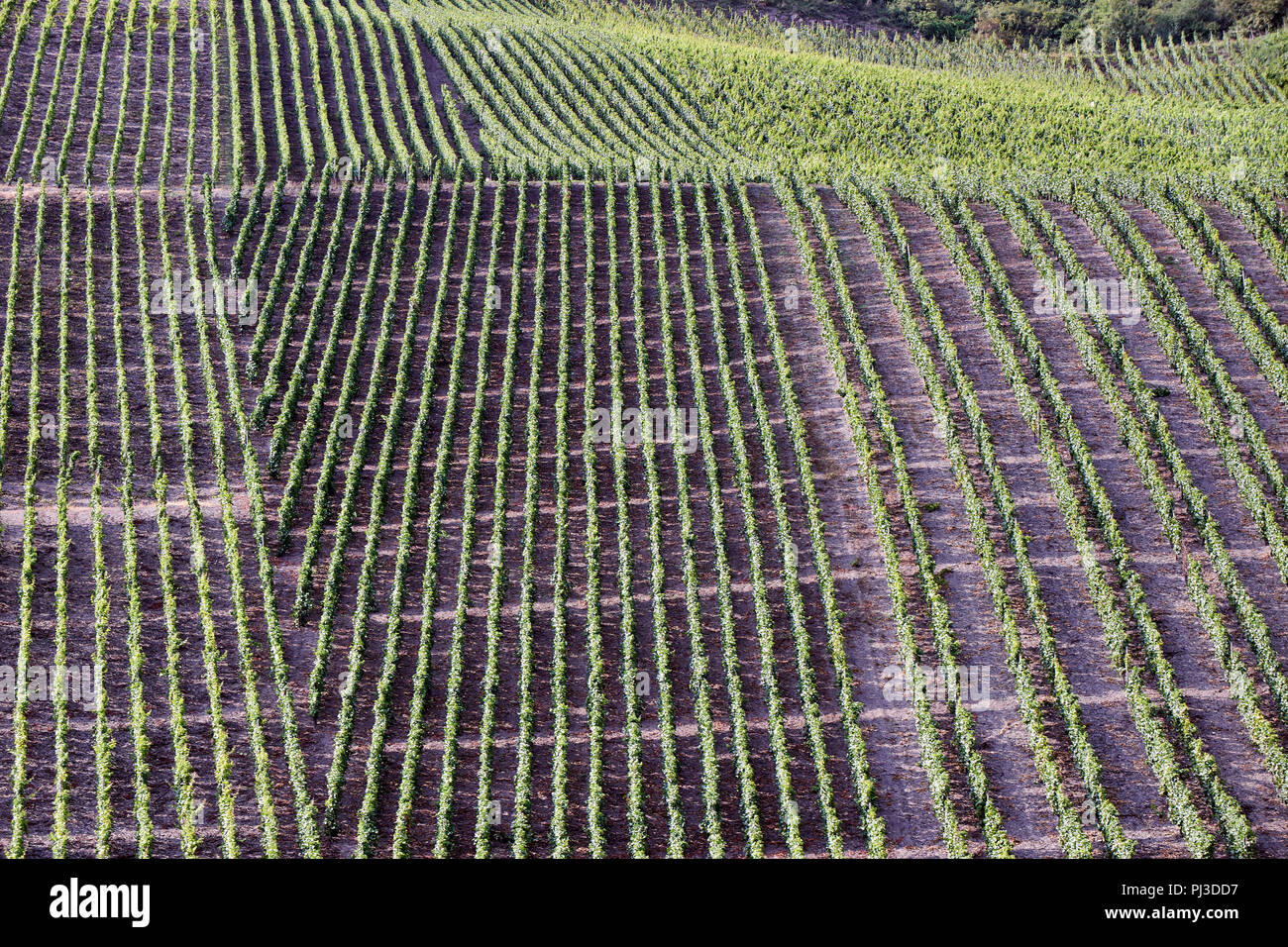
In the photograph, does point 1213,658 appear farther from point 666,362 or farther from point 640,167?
point 640,167

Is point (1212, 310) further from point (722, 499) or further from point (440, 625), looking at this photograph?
point (440, 625)

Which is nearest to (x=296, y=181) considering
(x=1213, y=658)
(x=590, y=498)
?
(x=590, y=498)

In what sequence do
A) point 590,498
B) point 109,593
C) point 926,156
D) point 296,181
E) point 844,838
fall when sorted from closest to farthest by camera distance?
point 844,838, point 109,593, point 590,498, point 296,181, point 926,156

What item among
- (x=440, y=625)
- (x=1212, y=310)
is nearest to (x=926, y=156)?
(x=1212, y=310)

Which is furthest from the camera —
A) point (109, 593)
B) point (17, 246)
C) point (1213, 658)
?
point (17, 246)

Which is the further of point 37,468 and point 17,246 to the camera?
point 17,246

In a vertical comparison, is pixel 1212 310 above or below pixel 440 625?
above
